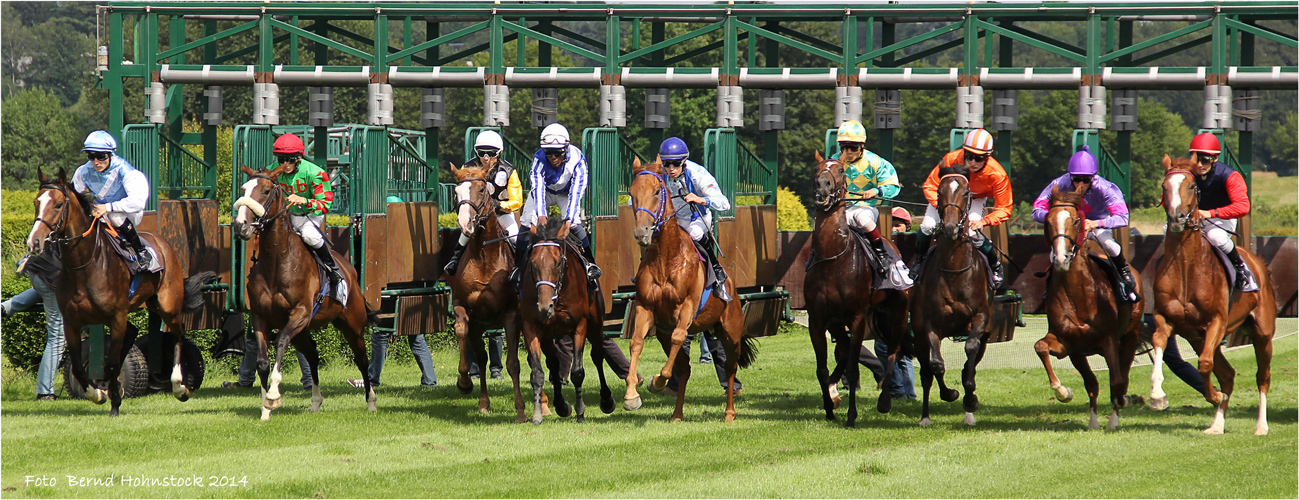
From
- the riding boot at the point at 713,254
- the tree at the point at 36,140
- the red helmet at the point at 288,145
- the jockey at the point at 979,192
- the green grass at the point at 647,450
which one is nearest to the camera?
the green grass at the point at 647,450

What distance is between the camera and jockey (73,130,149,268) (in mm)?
10469

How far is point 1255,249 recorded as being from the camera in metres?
11.9

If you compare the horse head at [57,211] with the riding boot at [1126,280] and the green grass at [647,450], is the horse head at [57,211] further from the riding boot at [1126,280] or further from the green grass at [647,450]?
the riding boot at [1126,280]

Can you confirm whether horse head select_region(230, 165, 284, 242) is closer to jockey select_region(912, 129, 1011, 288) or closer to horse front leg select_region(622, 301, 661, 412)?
horse front leg select_region(622, 301, 661, 412)

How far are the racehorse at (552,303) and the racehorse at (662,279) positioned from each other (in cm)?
55

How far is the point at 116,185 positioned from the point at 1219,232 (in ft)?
27.2

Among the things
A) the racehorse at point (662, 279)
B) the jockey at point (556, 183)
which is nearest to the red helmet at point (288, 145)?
the jockey at point (556, 183)

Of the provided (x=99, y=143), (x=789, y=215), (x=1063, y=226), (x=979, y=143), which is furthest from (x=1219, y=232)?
(x=789, y=215)

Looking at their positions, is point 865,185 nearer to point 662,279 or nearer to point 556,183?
point 662,279

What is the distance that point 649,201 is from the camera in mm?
9273

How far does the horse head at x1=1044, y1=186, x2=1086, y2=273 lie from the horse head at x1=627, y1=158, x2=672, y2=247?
264 centimetres

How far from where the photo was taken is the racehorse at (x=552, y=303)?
9.65 m

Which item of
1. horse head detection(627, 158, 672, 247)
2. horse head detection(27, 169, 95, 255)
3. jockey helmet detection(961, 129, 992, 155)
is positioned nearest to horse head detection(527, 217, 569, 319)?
horse head detection(627, 158, 672, 247)

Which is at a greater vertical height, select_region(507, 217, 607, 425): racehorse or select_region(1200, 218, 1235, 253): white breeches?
select_region(1200, 218, 1235, 253): white breeches
